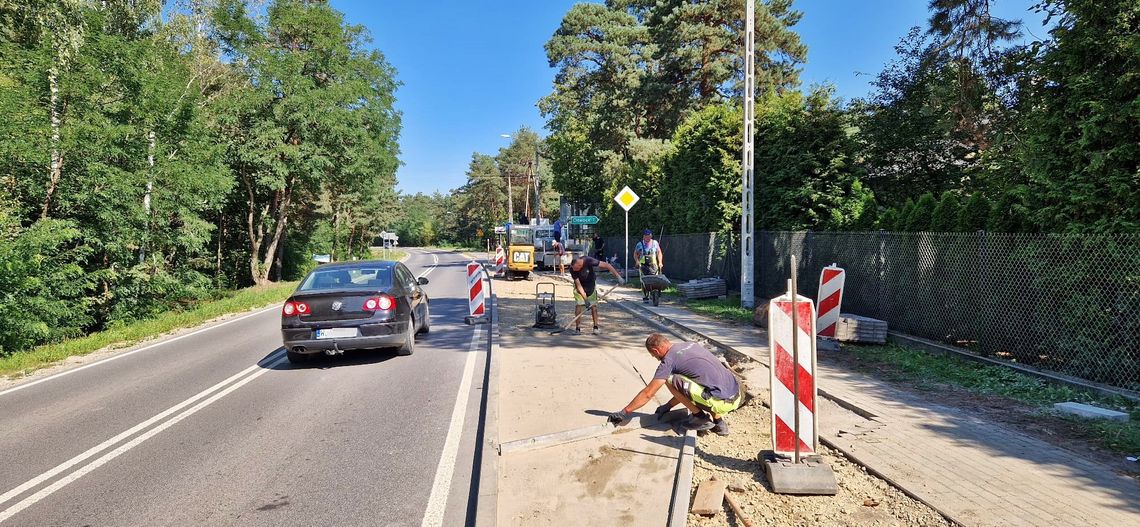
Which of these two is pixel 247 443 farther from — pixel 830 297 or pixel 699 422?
pixel 830 297

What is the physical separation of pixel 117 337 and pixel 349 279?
22.8 feet

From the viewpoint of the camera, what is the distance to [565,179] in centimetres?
4638

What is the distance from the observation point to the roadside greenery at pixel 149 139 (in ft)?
40.6

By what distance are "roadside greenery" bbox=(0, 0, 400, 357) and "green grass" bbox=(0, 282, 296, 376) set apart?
21.8 inches

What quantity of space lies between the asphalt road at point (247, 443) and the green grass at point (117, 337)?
1.59m

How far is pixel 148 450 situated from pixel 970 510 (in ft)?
20.9

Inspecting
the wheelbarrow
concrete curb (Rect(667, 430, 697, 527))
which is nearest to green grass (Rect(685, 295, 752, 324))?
the wheelbarrow

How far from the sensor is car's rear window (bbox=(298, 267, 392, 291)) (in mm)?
8531

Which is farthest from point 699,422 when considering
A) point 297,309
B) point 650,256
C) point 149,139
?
point 149,139

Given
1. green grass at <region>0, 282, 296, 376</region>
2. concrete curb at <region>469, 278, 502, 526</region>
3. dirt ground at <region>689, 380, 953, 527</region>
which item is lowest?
green grass at <region>0, 282, 296, 376</region>

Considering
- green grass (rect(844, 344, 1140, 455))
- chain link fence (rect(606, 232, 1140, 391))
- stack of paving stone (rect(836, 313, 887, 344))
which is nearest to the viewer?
green grass (rect(844, 344, 1140, 455))

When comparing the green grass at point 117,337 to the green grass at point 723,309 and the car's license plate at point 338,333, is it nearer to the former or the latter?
the car's license plate at point 338,333

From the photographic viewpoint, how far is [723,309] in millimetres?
13703

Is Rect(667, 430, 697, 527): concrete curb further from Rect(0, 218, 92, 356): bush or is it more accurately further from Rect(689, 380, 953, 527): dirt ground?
Rect(0, 218, 92, 356): bush
